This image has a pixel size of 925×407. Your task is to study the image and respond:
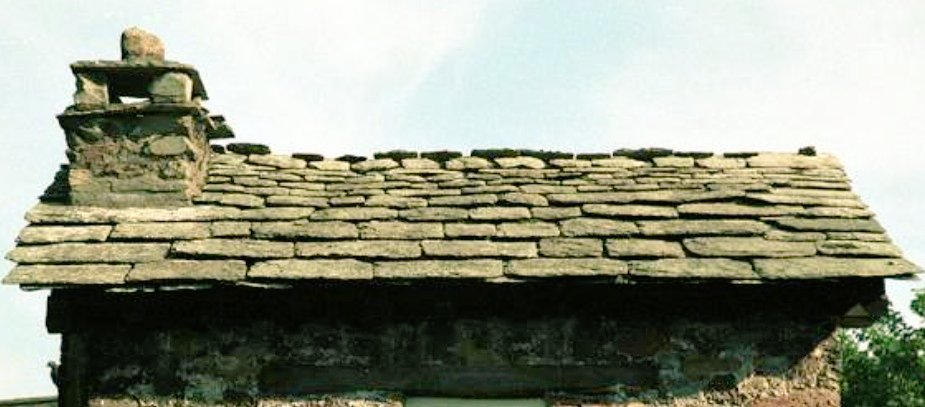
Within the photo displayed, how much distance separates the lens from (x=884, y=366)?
2161 centimetres

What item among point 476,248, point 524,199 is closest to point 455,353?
point 476,248

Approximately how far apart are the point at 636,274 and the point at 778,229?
1180mm

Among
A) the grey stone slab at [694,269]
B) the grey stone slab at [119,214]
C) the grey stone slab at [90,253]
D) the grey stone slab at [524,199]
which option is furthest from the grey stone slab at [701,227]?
the grey stone slab at [90,253]

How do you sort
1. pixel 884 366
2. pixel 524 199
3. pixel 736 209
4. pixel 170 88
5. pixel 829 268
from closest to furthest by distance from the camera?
pixel 829 268 < pixel 736 209 < pixel 524 199 < pixel 170 88 < pixel 884 366

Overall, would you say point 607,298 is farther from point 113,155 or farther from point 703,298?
point 113,155

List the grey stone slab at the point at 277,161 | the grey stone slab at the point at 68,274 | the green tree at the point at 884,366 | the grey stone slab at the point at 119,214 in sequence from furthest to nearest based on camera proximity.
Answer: the green tree at the point at 884,366, the grey stone slab at the point at 277,161, the grey stone slab at the point at 119,214, the grey stone slab at the point at 68,274

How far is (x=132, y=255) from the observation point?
593 centimetres

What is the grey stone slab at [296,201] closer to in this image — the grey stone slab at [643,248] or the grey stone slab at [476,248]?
the grey stone slab at [476,248]

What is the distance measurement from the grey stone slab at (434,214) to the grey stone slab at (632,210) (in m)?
0.84

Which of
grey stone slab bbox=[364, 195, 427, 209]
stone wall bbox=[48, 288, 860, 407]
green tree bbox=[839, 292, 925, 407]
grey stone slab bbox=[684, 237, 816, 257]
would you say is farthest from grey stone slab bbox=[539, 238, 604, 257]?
green tree bbox=[839, 292, 925, 407]

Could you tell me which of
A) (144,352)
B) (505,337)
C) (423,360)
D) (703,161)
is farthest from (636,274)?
(144,352)

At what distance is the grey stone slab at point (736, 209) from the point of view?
249 inches

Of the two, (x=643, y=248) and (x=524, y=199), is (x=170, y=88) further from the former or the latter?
(x=643, y=248)

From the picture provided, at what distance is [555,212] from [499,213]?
15.3 inches
